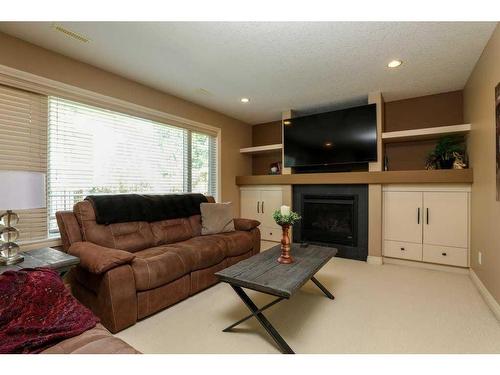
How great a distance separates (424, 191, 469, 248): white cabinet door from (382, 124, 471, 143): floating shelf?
0.78 metres

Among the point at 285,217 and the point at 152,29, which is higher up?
the point at 152,29

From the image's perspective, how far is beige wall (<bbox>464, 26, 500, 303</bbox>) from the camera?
2.09m

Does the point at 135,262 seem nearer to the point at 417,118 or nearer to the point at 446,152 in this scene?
the point at 446,152

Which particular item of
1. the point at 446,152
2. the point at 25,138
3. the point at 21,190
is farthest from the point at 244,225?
the point at 446,152

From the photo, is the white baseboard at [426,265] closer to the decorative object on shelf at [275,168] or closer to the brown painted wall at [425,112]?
the brown painted wall at [425,112]

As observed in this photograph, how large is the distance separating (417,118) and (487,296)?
2.48m

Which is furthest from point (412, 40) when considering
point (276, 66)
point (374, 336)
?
point (374, 336)

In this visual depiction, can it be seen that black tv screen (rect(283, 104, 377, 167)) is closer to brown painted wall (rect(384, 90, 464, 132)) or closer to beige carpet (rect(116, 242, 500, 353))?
brown painted wall (rect(384, 90, 464, 132))

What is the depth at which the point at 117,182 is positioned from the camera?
295cm

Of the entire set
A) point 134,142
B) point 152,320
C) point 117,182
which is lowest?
point 152,320

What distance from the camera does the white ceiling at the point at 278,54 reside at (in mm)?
2027

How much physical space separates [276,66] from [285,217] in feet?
5.64

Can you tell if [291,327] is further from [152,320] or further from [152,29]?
[152,29]

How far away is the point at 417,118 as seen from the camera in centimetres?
361
